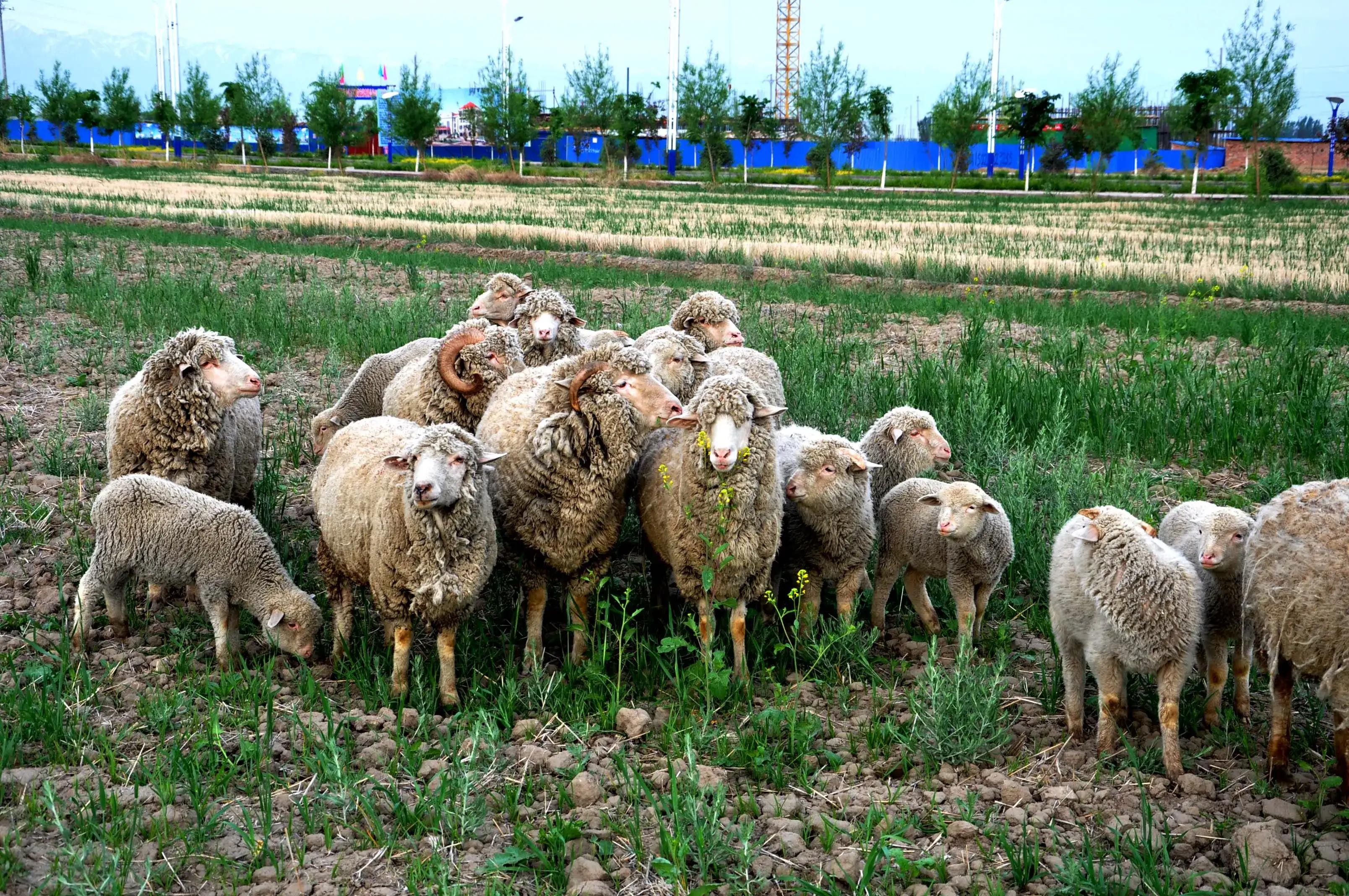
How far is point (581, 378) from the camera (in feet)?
18.7

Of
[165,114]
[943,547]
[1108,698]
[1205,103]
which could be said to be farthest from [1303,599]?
[165,114]

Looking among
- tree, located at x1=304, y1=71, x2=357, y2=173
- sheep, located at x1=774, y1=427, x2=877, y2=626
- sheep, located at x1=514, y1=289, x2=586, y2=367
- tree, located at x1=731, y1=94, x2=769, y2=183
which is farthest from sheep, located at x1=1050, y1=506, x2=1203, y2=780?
tree, located at x1=304, y1=71, x2=357, y2=173

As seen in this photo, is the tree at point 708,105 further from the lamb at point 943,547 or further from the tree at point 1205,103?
the lamb at point 943,547

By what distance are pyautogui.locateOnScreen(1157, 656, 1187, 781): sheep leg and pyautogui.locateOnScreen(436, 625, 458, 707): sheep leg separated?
3.24 metres

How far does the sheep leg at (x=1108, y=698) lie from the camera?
15.3 feet

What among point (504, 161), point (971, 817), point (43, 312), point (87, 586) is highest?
point (504, 161)

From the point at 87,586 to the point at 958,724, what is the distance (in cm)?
460

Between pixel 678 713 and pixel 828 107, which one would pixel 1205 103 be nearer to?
pixel 828 107

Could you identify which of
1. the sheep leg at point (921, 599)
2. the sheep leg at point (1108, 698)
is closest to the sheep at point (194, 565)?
the sheep leg at point (921, 599)

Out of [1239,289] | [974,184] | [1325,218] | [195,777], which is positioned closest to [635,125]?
[974,184]

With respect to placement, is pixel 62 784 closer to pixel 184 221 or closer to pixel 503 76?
pixel 184 221

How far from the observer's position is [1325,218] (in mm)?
31797

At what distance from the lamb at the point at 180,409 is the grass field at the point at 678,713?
27.6 inches

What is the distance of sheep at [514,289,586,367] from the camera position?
7.55 m
